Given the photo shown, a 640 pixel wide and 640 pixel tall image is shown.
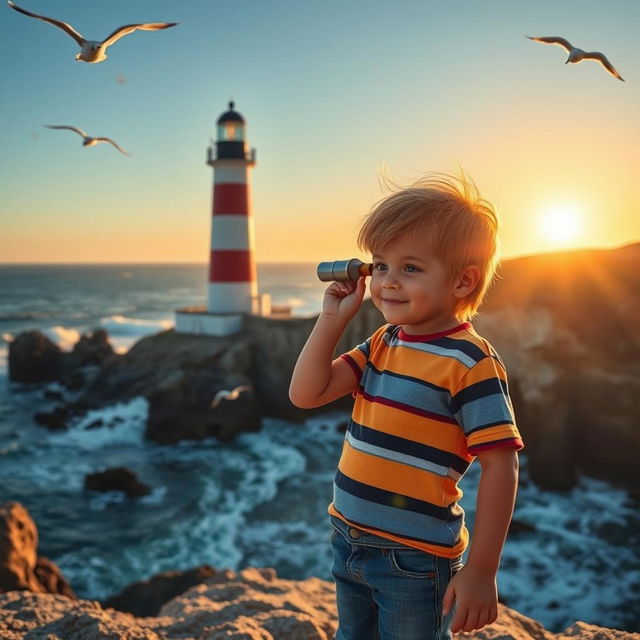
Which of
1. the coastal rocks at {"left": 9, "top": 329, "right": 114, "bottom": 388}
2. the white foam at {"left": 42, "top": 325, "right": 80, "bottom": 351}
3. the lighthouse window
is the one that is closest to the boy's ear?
the lighthouse window

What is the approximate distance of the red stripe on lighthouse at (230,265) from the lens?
20266mm

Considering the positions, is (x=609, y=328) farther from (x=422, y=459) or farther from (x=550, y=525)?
(x=422, y=459)

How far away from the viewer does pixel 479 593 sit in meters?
1.64

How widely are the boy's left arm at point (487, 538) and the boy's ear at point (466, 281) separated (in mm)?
426

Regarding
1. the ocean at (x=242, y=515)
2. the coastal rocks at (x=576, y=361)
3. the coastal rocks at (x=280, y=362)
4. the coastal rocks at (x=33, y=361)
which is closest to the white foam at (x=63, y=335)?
the coastal rocks at (x=33, y=361)

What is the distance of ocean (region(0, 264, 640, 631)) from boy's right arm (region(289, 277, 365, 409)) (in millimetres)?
6867

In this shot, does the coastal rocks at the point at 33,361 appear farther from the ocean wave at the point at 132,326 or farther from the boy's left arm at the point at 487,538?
the boy's left arm at the point at 487,538

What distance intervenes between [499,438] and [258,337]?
1687 centimetres

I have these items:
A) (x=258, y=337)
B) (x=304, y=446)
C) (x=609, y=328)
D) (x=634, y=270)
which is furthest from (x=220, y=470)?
(x=634, y=270)

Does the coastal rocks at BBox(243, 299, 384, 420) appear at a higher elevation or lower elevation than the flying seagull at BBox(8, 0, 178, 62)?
lower

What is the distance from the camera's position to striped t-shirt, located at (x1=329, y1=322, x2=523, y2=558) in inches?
65.7

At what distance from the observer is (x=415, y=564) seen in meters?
1.75

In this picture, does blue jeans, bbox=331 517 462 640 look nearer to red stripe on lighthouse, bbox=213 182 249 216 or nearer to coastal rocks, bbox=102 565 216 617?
coastal rocks, bbox=102 565 216 617

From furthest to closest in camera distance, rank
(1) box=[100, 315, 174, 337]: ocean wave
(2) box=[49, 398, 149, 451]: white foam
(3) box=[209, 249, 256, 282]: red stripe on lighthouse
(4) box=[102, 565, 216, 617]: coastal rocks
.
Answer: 1. (1) box=[100, 315, 174, 337]: ocean wave
2. (3) box=[209, 249, 256, 282]: red stripe on lighthouse
3. (2) box=[49, 398, 149, 451]: white foam
4. (4) box=[102, 565, 216, 617]: coastal rocks
